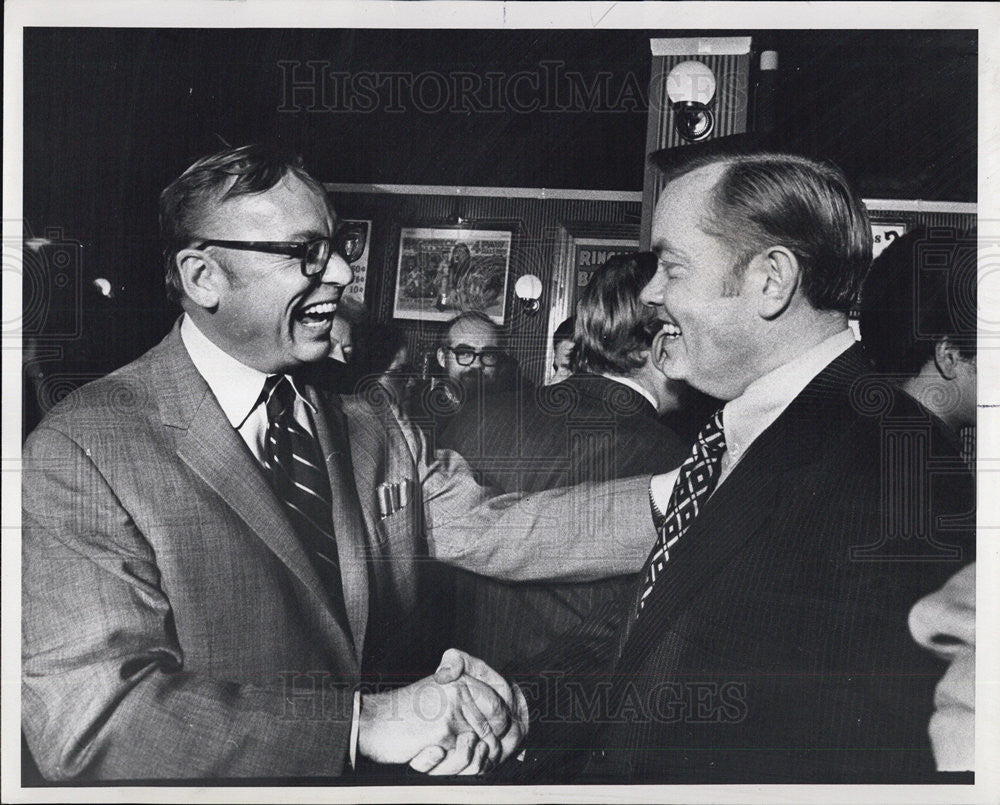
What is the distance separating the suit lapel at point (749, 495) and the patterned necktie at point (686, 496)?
2 centimetres

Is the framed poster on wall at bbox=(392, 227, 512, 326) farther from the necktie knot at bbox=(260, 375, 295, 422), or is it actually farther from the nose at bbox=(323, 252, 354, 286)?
the necktie knot at bbox=(260, 375, 295, 422)

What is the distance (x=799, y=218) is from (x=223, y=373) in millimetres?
1425

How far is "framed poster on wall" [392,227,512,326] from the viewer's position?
203cm

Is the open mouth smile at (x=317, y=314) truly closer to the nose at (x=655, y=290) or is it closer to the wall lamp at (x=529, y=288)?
the wall lamp at (x=529, y=288)

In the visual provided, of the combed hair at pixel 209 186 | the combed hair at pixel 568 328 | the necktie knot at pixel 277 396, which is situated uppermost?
the combed hair at pixel 209 186

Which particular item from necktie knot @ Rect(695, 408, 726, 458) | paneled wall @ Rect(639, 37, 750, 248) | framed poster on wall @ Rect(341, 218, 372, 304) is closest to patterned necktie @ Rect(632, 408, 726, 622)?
necktie knot @ Rect(695, 408, 726, 458)

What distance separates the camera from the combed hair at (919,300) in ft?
6.73

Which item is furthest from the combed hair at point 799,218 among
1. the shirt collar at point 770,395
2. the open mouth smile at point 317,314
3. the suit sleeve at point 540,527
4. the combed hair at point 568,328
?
the open mouth smile at point 317,314

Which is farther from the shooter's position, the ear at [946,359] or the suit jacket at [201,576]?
the ear at [946,359]

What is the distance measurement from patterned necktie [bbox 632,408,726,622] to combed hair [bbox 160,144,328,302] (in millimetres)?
1083

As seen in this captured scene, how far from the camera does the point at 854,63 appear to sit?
208cm

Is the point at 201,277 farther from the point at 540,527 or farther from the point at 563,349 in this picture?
A: the point at 540,527

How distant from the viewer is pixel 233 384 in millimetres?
2008

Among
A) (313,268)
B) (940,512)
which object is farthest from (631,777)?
(313,268)
